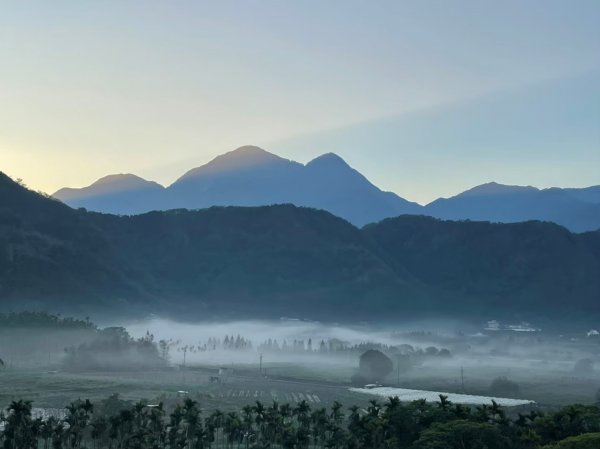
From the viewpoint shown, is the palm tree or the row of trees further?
the palm tree

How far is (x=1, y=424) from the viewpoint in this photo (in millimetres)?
168875

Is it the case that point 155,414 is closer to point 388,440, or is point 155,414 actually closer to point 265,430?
point 265,430

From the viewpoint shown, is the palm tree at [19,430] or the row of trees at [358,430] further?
the palm tree at [19,430]

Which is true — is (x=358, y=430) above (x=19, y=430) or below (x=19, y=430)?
above

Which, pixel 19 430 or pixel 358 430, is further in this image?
pixel 358 430

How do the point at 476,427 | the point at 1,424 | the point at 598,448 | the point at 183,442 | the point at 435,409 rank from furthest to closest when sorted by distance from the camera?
the point at 1,424
the point at 435,409
the point at 183,442
the point at 476,427
the point at 598,448

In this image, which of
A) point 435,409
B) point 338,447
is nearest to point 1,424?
point 338,447

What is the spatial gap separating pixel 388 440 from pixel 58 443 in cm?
5323

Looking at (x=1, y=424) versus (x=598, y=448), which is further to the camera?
(x=1, y=424)

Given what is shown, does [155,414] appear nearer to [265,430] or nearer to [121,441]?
[121,441]

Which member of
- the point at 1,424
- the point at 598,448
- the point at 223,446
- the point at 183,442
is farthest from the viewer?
the point at 1,424

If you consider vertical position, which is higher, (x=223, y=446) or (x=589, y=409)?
(x=589, y=409)

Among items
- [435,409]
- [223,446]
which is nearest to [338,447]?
[435,409]

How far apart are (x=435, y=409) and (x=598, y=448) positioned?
1396 inches
